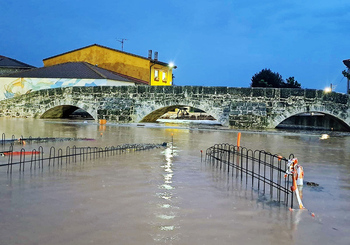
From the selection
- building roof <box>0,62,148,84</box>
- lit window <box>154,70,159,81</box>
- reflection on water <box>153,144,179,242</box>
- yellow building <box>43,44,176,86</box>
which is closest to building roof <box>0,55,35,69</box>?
yellow building <box>43,44,176,86</box>

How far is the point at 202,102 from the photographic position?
987 inches

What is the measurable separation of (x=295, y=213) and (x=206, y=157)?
16.5 ft

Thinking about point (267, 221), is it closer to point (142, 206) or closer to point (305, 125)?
point (142, 206)

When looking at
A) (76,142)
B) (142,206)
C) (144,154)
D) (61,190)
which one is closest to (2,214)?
(61,190)

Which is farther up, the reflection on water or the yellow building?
the yellow building

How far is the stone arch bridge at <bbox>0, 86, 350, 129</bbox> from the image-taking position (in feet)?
75.9

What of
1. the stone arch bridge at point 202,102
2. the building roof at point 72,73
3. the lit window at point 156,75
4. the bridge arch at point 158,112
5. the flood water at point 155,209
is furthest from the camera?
the lit window at point 156,75

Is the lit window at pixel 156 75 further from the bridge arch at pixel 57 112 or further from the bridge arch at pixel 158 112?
the bridge arch at pixel 158 112

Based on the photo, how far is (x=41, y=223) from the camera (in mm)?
4512

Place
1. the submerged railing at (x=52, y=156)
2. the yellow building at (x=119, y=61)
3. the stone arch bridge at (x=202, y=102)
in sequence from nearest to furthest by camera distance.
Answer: the submerged railing at (x=52, y=156), the stone arch bridge at (x=202, y=102), the yellow building at (x=119, y=61)

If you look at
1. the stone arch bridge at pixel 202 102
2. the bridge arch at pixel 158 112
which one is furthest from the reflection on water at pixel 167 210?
the bridge arch at pixel 158 112

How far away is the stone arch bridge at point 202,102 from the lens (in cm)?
2312

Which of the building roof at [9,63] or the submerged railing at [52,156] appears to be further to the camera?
the building roof at [9,63]

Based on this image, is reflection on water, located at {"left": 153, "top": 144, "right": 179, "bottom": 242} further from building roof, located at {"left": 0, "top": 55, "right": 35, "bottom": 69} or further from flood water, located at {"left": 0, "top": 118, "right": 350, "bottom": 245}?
building roof, located at {"left": 0, "top": 55, "right": 35, "bottom": 69}
